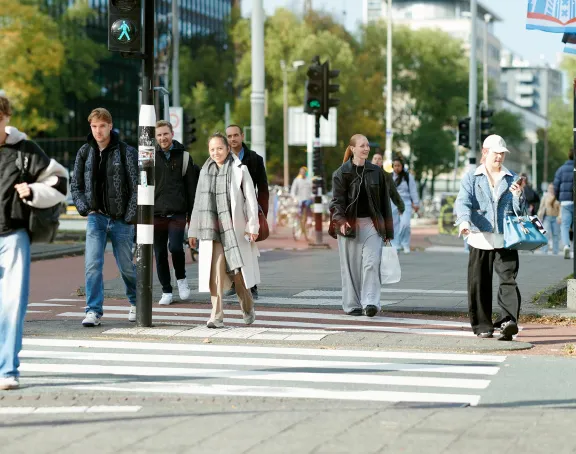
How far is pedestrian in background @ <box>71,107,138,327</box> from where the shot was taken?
11305mm

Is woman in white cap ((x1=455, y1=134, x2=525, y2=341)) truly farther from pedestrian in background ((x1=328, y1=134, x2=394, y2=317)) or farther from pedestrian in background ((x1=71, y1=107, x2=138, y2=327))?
pedestrian in background ((x1=71, y1=107, x2=138, y2=327))

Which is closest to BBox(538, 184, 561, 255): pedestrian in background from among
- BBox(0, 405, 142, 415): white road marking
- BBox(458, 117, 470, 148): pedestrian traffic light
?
BBox(458, 117, 470, 148): pedestrian traffic light

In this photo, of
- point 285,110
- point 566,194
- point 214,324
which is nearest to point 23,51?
point 285,110

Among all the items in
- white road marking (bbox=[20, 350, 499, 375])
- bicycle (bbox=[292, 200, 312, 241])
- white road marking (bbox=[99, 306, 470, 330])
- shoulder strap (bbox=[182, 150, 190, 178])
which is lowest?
bicycle (bbox=[292, 200, 312, 241])

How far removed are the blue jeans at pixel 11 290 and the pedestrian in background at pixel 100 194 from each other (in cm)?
338

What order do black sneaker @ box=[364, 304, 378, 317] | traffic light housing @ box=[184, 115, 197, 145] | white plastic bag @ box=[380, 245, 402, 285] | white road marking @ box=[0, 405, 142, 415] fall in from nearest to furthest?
white road marking @ box=[0, 405, 142, 415]
black sneaker @ box=[364, 304, 378, 317]
white plastic bag @ box=[380, 245, 402, 285]
traffic light housing @ box=[184, 115, 197, 145]

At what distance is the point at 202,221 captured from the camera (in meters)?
11.3

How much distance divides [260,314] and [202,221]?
6.18 feet

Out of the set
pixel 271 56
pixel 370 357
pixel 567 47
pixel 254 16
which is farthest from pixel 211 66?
pixel 370 357

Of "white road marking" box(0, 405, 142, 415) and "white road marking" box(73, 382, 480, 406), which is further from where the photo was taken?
"white road marking" box(73, 382, 480, 406)

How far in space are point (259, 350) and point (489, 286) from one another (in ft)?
7.04

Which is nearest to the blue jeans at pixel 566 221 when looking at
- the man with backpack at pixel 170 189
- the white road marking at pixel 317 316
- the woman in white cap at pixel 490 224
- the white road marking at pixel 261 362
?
the white road marking at pixel 317 316

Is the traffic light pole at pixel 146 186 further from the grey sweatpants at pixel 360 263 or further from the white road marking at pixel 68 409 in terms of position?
the white road marking at pixel 68 409

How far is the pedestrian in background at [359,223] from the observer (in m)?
12.7
